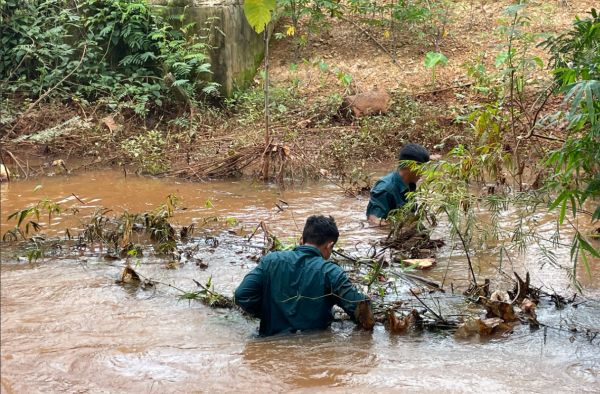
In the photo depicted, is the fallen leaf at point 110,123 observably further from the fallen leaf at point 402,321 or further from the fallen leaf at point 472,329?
the fallen leaf at point 472,329

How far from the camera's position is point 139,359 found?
344cm

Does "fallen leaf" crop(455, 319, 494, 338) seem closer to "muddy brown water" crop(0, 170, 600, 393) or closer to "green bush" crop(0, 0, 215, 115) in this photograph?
"muddy brown water" crop(0, 170, 600, 393)

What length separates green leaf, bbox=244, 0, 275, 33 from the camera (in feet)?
6.71

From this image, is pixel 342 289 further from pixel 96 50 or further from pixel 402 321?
Result: pixel 96 50

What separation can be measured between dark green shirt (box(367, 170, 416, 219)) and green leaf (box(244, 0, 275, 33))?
Answer: 10.5ft

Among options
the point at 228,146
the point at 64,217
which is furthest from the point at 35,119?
the point at 64,217

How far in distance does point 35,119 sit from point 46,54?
62.7 inches

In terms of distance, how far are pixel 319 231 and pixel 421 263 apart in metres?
1.60

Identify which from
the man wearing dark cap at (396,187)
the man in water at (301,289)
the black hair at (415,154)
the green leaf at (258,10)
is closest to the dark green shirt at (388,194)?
the man wearing dark cap at (396,187)

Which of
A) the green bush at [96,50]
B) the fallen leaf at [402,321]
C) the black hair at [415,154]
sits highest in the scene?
the green bush at [96,50]

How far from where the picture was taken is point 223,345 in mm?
3730

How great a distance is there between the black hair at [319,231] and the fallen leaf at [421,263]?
1.47 m

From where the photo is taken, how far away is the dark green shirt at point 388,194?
578 cm

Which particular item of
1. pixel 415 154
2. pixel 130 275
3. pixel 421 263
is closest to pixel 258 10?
pixel 130 275
